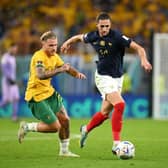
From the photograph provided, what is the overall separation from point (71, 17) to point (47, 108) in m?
19.1

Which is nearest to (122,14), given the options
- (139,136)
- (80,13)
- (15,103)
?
(80,13)

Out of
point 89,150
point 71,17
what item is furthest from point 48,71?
point 71,17

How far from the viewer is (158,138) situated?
56.3ft

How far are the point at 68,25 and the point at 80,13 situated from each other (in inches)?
27.2

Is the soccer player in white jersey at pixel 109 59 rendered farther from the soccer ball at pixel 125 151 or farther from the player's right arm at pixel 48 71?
the player's right arm at pixel 48 71

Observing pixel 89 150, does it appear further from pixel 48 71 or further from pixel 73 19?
pixel 73 19

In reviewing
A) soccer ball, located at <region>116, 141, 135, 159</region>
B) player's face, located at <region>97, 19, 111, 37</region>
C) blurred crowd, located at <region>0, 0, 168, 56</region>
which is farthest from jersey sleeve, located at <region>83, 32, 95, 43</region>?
blurred crowd, located at <region>0, 0, 168, 56</region>

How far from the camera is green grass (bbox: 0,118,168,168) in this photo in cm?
1193

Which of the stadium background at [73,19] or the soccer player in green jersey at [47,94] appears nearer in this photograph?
the soccer player in green jersey at [47,94]

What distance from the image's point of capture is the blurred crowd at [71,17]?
31391 millimetres

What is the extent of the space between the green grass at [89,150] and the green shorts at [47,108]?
0.64 metres

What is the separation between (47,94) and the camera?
43.2ft

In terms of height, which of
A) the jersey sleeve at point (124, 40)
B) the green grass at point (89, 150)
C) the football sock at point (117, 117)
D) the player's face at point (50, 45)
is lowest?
the green grass at point (89, 150)

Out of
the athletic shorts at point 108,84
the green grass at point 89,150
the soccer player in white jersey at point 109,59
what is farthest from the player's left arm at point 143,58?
the green grass at point 89,150
